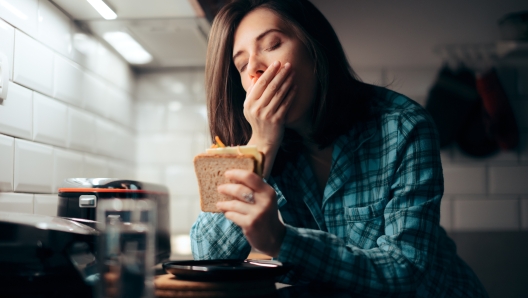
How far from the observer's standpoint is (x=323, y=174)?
4.02ft

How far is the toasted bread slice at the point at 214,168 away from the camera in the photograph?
2.56ft

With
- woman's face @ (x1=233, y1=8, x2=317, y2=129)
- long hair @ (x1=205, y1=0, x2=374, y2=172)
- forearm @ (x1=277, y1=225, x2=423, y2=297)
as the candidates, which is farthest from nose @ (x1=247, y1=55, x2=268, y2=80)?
forearm @ (x1=277, y1=225, x2=423, y2=297)

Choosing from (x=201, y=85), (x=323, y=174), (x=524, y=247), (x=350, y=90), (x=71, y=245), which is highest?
(x=201, y=85)

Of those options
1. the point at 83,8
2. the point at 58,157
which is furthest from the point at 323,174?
the point at 83,8

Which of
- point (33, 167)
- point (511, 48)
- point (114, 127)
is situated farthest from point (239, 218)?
point (511, 48)

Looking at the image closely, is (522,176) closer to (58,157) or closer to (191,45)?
A: (191,45)

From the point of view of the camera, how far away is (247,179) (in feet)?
2.24

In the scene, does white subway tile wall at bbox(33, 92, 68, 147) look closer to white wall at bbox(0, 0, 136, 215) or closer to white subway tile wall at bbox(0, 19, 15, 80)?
white wall at bbox(0, 0, 136, 215)

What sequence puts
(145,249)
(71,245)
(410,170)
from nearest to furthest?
(145,249) < (71,245) < (410,170)

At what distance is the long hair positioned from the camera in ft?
3.73

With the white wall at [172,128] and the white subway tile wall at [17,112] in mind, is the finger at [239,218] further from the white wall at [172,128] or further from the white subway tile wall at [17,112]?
the white wall at [172,128]

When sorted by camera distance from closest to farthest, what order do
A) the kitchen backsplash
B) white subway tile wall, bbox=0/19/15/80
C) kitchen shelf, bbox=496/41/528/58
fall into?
white subway tile wall, bbox=0/19/15/80
the kitchen backsplash
kitchen shelf, bbox=496/41/528/58

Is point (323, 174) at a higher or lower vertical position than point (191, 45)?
lower

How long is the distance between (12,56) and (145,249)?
79 centimetres
